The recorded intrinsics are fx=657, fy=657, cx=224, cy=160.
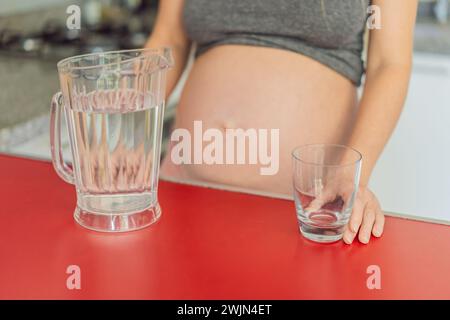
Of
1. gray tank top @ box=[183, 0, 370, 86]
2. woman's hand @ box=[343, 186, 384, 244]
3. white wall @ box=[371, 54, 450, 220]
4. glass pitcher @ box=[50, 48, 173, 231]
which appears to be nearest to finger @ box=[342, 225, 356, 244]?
woman's hand @ box=[343, 186, 384, 244]

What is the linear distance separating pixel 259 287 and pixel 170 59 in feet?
0.94

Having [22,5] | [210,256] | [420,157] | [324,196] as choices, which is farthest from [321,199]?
[22,5]

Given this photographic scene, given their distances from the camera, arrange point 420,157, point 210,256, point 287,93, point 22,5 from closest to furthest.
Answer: point 210,256 → point 287,93 → point 420,157 → point 22,5

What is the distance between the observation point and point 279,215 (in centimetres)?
74

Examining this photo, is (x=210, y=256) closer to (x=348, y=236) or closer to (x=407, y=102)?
(x=348, y=236)

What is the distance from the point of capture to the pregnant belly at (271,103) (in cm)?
93

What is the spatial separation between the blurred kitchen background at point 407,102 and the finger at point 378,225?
721mm

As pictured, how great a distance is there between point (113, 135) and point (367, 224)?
0.28m

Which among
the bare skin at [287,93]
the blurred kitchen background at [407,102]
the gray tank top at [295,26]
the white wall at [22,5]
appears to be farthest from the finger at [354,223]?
the white wall at [22,5]

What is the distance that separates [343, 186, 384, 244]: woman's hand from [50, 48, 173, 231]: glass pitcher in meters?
0.21

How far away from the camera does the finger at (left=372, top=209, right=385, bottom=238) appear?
69cm

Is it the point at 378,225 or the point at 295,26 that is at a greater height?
the point at 295,26

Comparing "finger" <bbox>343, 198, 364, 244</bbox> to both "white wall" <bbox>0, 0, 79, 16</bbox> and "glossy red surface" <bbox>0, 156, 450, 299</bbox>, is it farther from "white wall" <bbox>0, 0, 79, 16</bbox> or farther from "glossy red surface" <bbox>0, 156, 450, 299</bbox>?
"white wall" <bbox>0, 0, 79, 16</bbox>

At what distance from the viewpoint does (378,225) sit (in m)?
0.70
